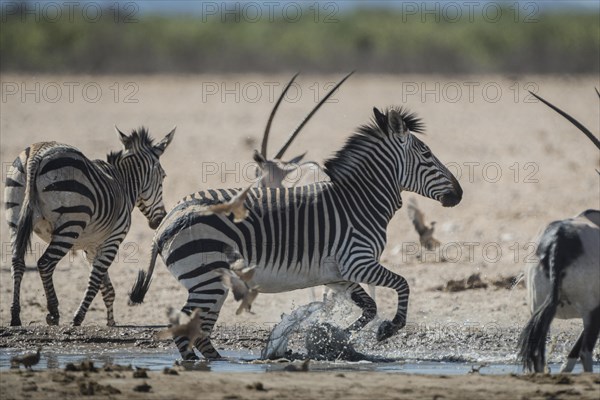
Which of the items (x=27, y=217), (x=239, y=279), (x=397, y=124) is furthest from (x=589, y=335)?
(x=27, y=217)

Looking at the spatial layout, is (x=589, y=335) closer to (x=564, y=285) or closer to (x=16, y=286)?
(x=564, y=285)

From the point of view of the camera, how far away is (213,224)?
29.7 ft

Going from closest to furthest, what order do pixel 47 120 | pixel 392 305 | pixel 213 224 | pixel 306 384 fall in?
pixel 306 384 → pixel 213 224 → pixel 392 305 → pixel 47 120

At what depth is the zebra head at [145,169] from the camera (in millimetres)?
11836

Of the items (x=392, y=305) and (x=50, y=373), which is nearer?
(x=50, y=373)

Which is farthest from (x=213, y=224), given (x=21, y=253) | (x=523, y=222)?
(x=523, y=222)

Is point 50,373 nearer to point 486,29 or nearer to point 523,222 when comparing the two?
point 523,222

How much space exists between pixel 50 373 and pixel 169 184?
10.9 meters

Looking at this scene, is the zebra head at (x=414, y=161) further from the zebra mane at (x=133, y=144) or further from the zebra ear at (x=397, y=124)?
the zebra mane at (x=133, y=144)

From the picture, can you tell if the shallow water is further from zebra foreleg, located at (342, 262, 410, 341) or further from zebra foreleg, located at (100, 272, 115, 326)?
zebra foreleg, located at (100, 272, 115, 326)

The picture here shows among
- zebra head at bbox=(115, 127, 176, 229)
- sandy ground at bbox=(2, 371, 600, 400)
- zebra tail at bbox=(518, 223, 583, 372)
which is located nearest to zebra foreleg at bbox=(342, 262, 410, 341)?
zebra tail at bbox=(518, 223, 583, 372)

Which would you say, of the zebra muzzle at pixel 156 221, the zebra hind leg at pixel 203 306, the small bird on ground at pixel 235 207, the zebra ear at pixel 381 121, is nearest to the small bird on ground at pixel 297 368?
the zebra hind leg at pixel 203 306

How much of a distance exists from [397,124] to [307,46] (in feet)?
131

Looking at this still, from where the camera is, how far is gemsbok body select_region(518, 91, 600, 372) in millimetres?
7793
